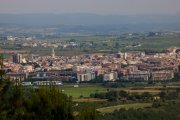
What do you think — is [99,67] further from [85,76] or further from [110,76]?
[110,76]

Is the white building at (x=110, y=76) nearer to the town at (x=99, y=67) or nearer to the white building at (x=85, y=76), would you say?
the town at (x=99, y=67)

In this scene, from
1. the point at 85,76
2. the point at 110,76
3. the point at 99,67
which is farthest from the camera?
the point at 99,67

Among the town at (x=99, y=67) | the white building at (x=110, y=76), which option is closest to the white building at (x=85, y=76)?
the town at (x=99, y=67)

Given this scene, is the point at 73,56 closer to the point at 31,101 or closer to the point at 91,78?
the point at 91,78

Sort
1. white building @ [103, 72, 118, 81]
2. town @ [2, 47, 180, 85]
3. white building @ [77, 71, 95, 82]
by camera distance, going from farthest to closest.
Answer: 1. white building @ [77, 71, 95, 82]
2. town @ [2, 47, 180, 85]
3. white building @ [103, 72, 118, 81]

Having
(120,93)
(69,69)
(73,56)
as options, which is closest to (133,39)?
(73,56)

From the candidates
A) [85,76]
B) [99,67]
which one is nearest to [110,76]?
[85,76]

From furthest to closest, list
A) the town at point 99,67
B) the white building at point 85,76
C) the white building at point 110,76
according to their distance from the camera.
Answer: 1. the white building at point 85,76
2. the town at point 99,67
3. the white building at point 110,76

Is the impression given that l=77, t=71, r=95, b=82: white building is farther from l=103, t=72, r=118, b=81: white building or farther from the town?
l=103, t=72, r=118, b=81: white building

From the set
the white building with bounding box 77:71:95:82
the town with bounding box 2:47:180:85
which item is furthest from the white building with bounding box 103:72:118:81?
the white building with bounding box 77:71:95:82

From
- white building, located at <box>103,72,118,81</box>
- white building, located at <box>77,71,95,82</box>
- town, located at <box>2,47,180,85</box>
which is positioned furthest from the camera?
white building, located at <box>77,71,95,82</box>

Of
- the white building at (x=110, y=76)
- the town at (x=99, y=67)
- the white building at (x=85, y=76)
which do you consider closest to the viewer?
the white building at (x=110, y=76)

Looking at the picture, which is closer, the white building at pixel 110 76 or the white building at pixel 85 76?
the white building at pixel 110 76
